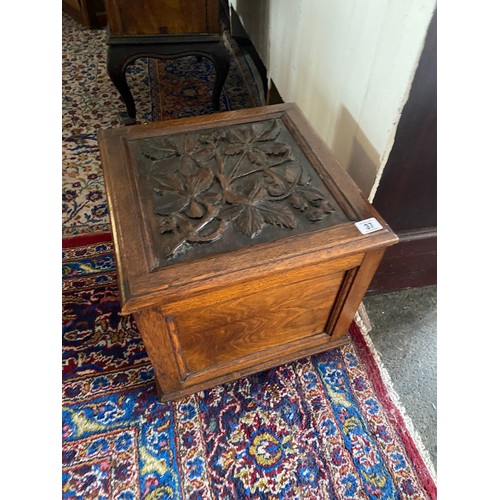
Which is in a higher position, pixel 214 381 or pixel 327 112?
pixel 327 112

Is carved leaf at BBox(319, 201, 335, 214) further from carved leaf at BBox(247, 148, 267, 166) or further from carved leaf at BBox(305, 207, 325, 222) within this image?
carved leaf at BBox(247, 148, 267, 166)

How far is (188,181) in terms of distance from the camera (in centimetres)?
81

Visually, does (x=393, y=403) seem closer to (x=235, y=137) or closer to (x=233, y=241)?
(x=233, y=241)

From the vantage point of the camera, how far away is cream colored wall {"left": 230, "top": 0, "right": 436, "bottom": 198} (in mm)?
757

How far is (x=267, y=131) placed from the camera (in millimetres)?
946

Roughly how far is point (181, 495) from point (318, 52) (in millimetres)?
1253

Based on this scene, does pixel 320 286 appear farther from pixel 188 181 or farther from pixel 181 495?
pixel 181 495

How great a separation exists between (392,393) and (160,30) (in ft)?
4.77

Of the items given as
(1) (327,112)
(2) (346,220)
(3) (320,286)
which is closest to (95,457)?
(3) (320,286)

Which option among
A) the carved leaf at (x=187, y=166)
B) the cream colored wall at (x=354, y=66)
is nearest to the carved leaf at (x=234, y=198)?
the carved leaf at (x=187, y=166)

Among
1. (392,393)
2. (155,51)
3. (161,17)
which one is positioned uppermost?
(161,17)

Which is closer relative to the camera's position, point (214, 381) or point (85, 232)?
point (214, 381)

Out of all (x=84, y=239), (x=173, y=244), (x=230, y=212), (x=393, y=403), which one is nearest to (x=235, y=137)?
(x=230, y=212)

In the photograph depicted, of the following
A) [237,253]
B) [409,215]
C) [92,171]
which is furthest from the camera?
[92,171]
